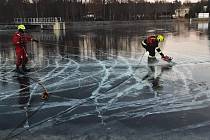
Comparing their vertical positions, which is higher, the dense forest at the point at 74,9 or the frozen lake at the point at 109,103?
the dense forest at the point at 74,9

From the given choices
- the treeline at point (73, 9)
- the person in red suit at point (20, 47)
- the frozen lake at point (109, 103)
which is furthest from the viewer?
the treeline at point (73, 9)

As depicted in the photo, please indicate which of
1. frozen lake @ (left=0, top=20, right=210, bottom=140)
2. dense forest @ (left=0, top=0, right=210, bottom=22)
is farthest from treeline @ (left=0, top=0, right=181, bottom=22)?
frozen lake @ (left=0, top=20, right=210, bottom=140)

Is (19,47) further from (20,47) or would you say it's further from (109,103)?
(109,103)

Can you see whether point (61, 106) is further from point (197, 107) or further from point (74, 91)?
point (197, 107)

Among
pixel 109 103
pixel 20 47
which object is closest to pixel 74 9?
pixel 20 47

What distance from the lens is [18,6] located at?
79.9m

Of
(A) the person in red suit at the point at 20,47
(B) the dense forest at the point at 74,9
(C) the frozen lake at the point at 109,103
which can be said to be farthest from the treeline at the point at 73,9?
(C) the frozen lake at the point at 109,103

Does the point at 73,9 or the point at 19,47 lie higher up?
the point at 73,9

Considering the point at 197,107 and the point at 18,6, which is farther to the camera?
the point at 18,6

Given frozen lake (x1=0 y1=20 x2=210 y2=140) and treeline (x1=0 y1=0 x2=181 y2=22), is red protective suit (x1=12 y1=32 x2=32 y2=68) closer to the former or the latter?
frozen lake (x1=0 y1=20 x2=210 y2=140)

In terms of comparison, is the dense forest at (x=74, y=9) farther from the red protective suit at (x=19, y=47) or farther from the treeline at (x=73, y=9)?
the red protective suit at (x=19, y=47)

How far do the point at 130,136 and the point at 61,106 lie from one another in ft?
8.28

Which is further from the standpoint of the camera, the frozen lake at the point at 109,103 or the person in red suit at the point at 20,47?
the person in red suit at the point at 20,47

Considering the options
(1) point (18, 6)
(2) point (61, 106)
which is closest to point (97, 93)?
(2) point (61, 106)
